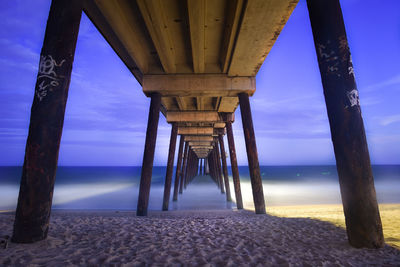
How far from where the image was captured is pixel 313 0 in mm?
2863

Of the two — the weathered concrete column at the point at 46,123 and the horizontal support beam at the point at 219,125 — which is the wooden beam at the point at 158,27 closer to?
the weathered concrete column at the point at 46,123

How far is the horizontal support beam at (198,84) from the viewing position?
7547 mm

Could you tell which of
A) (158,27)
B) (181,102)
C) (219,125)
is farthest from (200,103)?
(158,27)

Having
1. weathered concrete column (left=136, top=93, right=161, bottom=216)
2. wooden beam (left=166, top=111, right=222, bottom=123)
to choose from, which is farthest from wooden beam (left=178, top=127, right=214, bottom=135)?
weathered concrete column (left=136, top=93, right=161, bottom=216)

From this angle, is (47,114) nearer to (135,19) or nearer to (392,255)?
(135,19)

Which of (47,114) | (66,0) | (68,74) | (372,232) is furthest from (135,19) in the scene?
(372,232)

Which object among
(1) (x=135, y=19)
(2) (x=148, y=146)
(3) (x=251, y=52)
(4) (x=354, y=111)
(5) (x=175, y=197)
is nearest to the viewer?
(4) (x=354, y=111)

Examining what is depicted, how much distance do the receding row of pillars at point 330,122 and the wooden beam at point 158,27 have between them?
181cm

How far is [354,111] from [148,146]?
550 cm

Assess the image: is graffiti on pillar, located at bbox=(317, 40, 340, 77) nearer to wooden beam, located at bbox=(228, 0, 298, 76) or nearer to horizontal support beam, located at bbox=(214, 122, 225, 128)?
wooden beam, located at bbox=(228, 0, 298, 76)

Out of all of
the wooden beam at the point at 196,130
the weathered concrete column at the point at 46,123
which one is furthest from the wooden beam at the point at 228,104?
the weathered concrete column at the point at 46,123

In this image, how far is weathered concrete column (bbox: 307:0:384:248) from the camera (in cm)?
241

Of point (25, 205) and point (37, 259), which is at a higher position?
point (25, 205)

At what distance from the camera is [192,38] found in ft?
17.8
